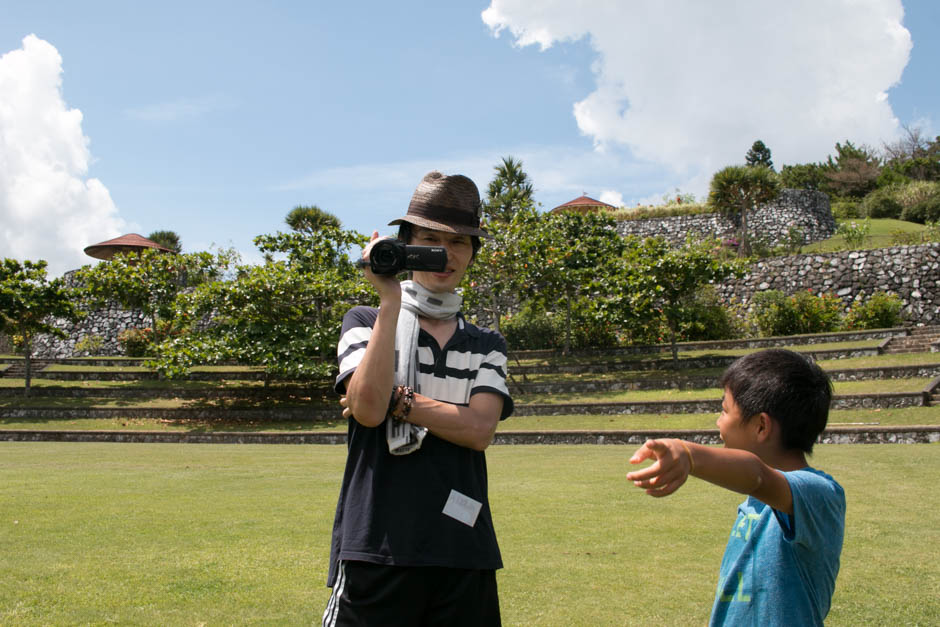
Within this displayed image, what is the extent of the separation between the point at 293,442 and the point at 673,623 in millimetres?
12279

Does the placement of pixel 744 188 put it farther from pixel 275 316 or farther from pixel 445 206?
pixel 445 206

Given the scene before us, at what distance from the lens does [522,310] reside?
28656mm

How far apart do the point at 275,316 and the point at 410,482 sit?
62.0 feet

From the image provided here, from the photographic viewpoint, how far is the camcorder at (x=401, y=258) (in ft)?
5.89

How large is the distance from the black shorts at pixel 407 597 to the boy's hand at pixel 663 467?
587mm

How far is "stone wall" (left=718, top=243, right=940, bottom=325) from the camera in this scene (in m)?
23.6

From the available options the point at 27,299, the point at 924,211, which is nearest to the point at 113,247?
the point at 27,299

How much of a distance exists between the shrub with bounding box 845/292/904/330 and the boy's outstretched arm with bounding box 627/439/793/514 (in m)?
24.0

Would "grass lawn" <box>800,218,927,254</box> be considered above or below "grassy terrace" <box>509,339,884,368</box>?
above

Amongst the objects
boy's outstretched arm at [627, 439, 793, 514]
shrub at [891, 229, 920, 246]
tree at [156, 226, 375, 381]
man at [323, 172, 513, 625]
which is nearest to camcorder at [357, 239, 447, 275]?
man at [323, 172, 513, 625]

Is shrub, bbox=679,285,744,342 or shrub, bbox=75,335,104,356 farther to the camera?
shrub, bbox=75,335,104,356

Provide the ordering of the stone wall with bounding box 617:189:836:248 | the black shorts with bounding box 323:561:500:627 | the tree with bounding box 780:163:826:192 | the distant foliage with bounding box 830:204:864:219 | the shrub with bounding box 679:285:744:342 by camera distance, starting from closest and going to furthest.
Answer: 1. the black shorts with bounding box 323:561:500:627
2. the shrub with bounding box 679:285:744:342
3. the stone wall with bounding box 617:189:836:248
4. the distant foliage with bounding box 830:204:864:219
5. the tree with bounding box 780:163:826:192

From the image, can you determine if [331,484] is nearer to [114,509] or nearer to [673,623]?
[114,509]

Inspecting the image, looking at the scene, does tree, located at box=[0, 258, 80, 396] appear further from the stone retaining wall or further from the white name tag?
the white name tag
